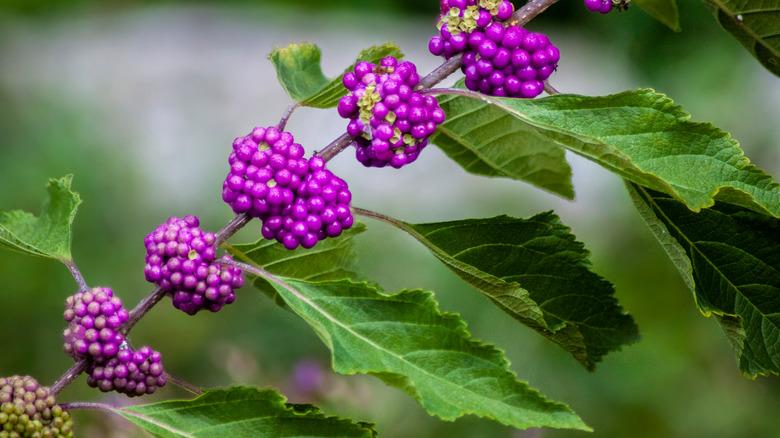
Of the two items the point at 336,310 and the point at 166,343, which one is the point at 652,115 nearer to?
the point at 336,310

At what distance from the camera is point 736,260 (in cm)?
120

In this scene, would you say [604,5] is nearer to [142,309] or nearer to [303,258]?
[303,258]

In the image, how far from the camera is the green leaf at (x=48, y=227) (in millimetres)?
1252

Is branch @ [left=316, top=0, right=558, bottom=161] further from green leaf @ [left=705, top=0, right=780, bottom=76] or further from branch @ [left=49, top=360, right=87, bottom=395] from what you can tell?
branch @ [left=49, top=360, right=87, bottom=395]

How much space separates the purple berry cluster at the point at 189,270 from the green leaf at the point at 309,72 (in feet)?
0.80

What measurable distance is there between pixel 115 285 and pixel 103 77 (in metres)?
3.43

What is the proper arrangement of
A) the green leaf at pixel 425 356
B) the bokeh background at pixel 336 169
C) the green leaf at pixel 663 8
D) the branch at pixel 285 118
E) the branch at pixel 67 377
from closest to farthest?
1. the green leaf at pixel 425 356
2. the branch at pixel 67 377
3. the branch at pixel 285 118
4. the green leaf at pixel 663 8
5. the bokeh background at pixel 336 169

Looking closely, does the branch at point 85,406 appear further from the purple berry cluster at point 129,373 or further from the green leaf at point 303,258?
the green leaf at point 303,258

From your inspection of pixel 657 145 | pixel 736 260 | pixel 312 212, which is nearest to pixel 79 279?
pixel 312 212

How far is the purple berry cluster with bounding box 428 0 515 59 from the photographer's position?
3.91ft

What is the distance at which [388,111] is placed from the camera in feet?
3.75

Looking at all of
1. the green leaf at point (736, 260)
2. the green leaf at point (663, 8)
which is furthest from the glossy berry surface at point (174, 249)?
the green leaf at point (663, 8)

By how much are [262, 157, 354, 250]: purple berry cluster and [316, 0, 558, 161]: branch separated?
2 cm

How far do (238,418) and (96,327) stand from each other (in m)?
0.20
